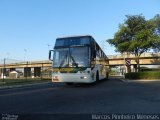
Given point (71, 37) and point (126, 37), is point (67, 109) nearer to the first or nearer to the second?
point (71, 37)

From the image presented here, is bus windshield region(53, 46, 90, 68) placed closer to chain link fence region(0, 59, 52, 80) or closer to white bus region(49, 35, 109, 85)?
white bus region(49, 35, 109, 85)

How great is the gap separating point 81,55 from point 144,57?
5573cm

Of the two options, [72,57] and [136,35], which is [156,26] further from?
[72,57]

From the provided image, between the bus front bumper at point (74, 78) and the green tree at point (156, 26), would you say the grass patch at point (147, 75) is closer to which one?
the green tree at point (156, 26)

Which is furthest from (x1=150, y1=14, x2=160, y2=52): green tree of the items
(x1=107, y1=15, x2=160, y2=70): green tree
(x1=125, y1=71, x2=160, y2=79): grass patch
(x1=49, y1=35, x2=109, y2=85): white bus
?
(x1=49, y1=35, x2=109, y2=85): white bus

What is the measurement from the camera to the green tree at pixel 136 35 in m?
49.8

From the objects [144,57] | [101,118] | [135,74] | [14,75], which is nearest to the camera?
[101,118]

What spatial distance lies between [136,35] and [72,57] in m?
31.1

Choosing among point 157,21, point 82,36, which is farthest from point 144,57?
point 82,36

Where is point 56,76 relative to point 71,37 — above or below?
below

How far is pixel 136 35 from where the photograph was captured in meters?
50.0

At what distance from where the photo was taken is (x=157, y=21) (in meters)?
53.8

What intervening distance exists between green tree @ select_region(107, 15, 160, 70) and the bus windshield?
1180 inches

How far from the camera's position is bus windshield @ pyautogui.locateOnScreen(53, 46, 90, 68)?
20.7 meters
